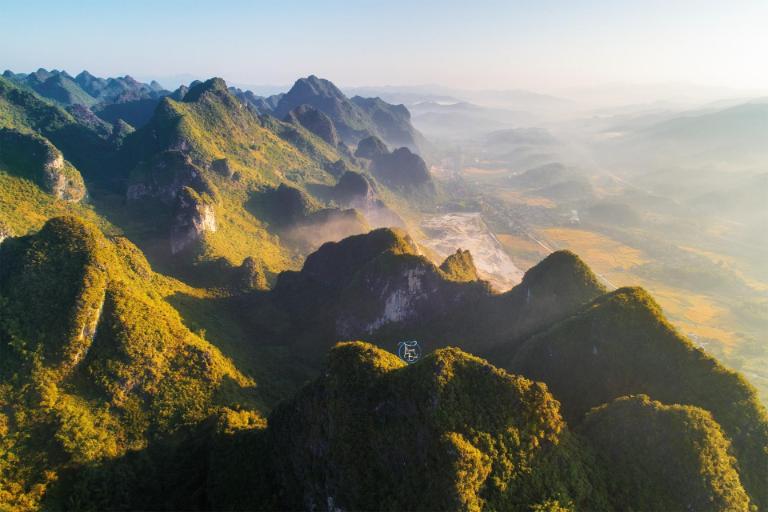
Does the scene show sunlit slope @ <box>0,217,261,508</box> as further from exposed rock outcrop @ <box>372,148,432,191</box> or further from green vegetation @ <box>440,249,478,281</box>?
exposed rock outcrop @ <box>372,148,432,191</box>

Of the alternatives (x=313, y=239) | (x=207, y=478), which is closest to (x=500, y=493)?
(x=207, y=478)

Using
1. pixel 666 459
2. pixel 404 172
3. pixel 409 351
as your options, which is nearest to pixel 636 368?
pixel 666 459

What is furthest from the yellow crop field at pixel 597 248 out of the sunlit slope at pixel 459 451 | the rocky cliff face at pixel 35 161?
the rocky cliff face at pixel 35 161

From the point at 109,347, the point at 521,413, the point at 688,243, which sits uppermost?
the point at 521,413

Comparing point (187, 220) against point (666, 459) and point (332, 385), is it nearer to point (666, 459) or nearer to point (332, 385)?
point (332, 385)

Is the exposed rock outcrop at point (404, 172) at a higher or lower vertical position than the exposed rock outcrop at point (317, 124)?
lower

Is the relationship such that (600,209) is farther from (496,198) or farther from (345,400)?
(345,400)

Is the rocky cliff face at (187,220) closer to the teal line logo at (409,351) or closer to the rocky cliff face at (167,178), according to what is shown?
the rocky cliff face at (167,178)

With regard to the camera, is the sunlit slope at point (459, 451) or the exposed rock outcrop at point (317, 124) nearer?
the sunlit slope at point (459, 451)
